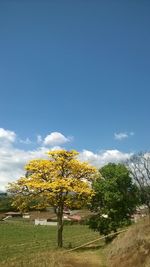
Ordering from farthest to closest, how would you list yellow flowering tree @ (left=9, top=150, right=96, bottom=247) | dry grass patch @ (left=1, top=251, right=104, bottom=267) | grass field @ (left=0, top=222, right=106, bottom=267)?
yellow flowering tree @ (left=9, top=150, right=96, bottom=247) → grass field @ (left=0, top=222, right=106, bottom=267) → dry grass patch @ (left=1, top=251, right=104, bottom=267)

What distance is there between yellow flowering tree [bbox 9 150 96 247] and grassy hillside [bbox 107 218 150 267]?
9.13 metres

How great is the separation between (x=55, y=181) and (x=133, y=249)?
12.7 m

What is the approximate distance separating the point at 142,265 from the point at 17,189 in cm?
1778

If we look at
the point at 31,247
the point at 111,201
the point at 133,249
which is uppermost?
the point at 111,201

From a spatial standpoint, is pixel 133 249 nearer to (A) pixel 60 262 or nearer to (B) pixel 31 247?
(A) pixel 60 262

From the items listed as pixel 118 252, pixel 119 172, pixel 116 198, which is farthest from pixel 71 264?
pixel 119 172

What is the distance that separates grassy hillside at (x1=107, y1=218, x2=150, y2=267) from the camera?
67.3 ft

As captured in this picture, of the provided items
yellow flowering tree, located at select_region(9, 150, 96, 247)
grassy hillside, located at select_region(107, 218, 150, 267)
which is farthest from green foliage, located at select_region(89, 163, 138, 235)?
grassy hillside, located at select_region(107, 218, 150, 267)

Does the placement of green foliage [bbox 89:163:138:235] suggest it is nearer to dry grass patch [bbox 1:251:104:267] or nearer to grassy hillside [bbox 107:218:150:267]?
dry grass patch [bbox 1:251:104:267]

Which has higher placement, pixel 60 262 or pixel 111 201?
pixel 111 201

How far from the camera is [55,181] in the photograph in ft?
109

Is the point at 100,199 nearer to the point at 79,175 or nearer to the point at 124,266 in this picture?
the point at 79,175

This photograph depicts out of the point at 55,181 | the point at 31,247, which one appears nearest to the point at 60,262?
the point at 55,181

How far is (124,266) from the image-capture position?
2103cm
